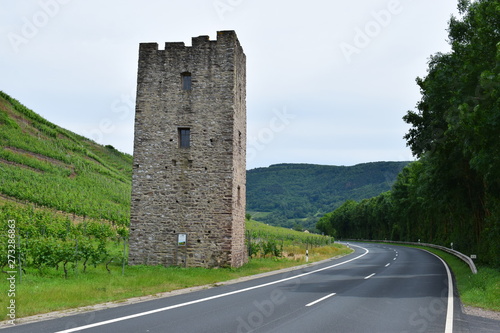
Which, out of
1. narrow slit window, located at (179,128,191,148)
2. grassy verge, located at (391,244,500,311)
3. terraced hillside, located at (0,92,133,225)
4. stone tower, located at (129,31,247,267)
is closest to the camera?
grassy verge, located at (391,244,500,311)

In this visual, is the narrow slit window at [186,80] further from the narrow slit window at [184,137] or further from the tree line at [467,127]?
the tree line at [467,127]

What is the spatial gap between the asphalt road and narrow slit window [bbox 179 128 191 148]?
29.6ft

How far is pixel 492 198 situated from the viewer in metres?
24.8

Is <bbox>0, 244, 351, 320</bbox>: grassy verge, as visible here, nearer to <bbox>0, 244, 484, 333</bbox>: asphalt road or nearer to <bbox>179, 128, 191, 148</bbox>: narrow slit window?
<bbox>0, 244, 484, 333</bbox>: asphalt road

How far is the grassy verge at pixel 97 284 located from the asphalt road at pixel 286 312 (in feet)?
→ 4.41

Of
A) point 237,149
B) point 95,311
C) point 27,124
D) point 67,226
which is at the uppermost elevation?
point 27,124

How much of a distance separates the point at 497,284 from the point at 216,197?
515 inches

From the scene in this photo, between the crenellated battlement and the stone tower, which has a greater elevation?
the crenellated battlement

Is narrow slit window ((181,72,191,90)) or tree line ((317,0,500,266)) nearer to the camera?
tree line ((317,0,500,266))

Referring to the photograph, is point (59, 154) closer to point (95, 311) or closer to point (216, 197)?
point (216, 197)

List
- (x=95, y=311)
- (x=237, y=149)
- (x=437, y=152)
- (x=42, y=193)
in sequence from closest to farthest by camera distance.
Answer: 1. (x=95, y=311)
2. (x=237, y=149)
3. (x=437, y=152)
4. (x=42, y=193)

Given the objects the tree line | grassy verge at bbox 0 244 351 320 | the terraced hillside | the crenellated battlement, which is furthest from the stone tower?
the terraced hillside

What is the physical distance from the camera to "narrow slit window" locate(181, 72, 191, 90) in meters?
23.9

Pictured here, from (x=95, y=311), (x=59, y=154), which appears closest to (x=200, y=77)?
(x=95, y=311)
